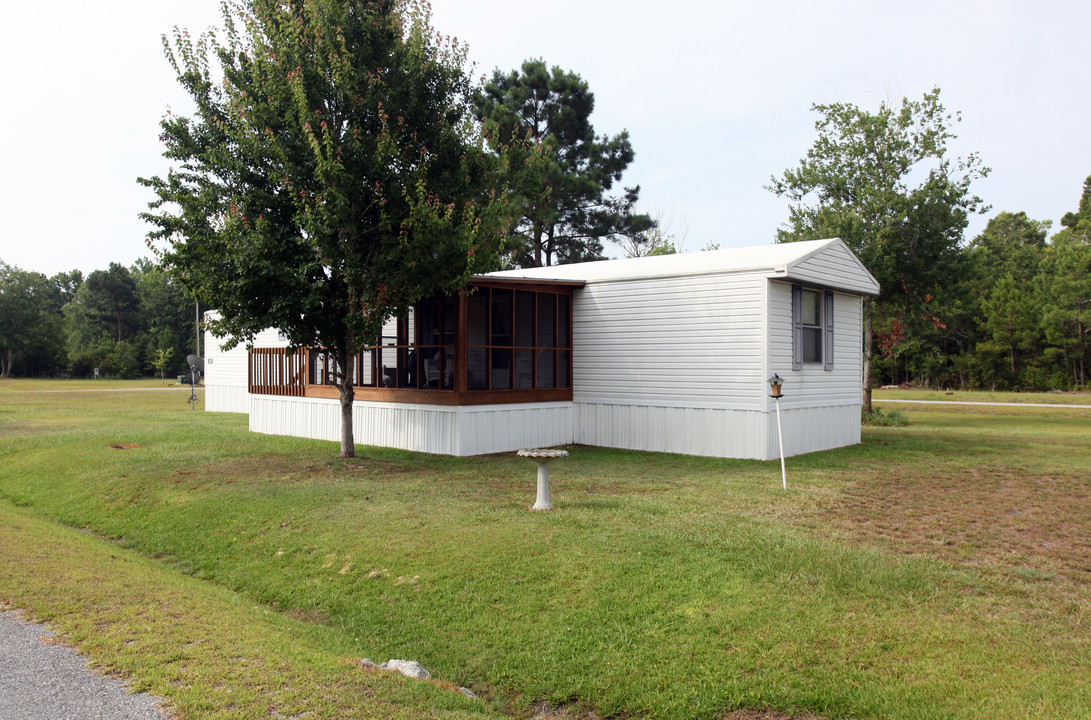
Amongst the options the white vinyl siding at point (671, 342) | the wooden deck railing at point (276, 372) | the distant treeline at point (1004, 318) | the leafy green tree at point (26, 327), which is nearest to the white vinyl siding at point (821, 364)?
the white vinyl siding at point (671, 342)

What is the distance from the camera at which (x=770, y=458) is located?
38.6 feet

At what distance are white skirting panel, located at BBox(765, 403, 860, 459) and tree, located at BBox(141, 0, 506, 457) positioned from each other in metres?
5.29

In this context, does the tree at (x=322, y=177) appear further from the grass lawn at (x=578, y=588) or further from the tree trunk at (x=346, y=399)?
the grass lawn at (x=578, y=588)

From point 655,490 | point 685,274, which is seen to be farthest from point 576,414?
point 655,490

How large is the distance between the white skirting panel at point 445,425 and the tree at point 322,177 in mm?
2104

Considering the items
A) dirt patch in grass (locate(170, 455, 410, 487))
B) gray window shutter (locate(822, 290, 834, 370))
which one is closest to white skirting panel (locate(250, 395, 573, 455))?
dirt patch in grass (locate(170, 455, 410, 487))

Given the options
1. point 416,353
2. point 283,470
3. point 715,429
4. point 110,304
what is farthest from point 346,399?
point 110,304

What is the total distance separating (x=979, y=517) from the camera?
7754 mm

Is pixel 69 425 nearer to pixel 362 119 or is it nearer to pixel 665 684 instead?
pixel 362 119

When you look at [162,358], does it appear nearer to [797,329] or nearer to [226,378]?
[226,378]

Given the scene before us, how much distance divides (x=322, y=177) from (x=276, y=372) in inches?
291

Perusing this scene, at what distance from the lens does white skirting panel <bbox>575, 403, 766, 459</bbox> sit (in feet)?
38.5

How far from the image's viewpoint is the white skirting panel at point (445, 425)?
12188mm

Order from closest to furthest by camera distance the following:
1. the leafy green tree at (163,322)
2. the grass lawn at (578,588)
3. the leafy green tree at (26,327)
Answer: the grass lawn at (578,588), the leafy green tree at (26,327), the leafy green tree at (163,322)
